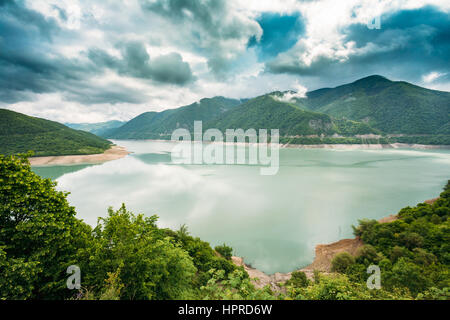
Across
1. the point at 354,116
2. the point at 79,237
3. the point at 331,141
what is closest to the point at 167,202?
the point at 79,237

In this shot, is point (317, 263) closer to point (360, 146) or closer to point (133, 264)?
point (133, 264)

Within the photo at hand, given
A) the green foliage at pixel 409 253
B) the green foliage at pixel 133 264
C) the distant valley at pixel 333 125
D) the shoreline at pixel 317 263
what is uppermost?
the distant valley at pixel 333 125

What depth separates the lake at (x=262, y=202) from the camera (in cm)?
1512

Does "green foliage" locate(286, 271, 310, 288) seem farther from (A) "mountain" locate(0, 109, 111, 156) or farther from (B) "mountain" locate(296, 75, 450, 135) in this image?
(B) "mountain" locate(296, 75, 450, 135)

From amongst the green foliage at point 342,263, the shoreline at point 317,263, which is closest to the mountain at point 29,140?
the shoreline at point 317,263

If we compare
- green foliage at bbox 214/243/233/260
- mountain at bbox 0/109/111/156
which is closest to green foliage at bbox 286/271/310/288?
green foliage at bbox 214/243/233/260

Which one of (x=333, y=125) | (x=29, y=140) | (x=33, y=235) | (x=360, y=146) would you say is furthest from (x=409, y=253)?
(x=333, y=125)

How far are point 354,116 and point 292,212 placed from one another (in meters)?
183

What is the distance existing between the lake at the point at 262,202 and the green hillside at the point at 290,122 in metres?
87.0

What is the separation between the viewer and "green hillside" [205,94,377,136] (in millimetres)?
120812

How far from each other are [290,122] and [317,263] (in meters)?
141

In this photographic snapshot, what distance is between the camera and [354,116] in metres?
164

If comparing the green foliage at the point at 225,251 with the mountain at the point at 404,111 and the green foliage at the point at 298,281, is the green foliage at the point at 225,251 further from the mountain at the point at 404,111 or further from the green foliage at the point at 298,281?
the mountain at the point at 404,111
